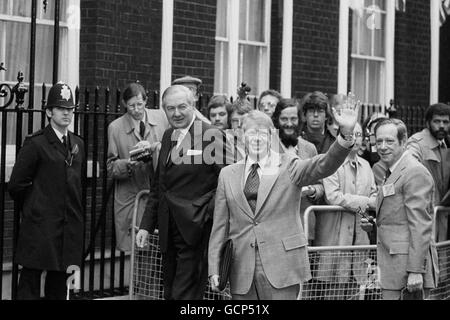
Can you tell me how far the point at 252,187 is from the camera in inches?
292

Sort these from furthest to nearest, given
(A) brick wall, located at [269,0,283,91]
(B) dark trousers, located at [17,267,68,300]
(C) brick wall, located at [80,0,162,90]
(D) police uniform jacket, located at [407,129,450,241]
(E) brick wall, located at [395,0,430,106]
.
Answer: (E) brick wall, located at [395,0,430,106]
(A) brick wall, located at [269,0,283,91]
(C) brick wall, located at [80,0,162,90]
(D) police uniform jacket, located at [407,129,450,241]
(B) dark trousers, located at [17,267,68,300]

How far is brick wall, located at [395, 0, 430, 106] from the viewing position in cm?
1638

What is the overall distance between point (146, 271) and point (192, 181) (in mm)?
1369

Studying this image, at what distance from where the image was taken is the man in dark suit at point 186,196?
834 cm

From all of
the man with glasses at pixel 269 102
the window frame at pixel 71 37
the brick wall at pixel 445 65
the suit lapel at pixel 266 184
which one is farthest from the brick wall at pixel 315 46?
the suit lapel at pixel 266 184

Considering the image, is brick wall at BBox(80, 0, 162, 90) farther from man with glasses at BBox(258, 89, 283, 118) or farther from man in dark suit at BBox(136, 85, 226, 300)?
man in dark suit at BBox(136, 85, 226, 300)

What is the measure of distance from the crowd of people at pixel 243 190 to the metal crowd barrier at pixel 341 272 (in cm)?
5

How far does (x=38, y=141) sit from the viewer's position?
866cm

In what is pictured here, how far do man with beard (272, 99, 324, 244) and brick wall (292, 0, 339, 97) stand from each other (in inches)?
181

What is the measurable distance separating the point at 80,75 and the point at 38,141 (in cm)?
273

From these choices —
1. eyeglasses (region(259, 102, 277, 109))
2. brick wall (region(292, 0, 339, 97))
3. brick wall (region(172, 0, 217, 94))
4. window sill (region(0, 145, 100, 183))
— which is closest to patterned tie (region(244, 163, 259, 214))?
window sill (region(0, 145, 100, 183))

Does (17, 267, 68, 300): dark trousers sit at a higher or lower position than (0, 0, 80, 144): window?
lower

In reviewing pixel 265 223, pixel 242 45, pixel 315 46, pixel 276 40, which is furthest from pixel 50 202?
pixel 315 46

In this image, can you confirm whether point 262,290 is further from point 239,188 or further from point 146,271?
point 146,271
